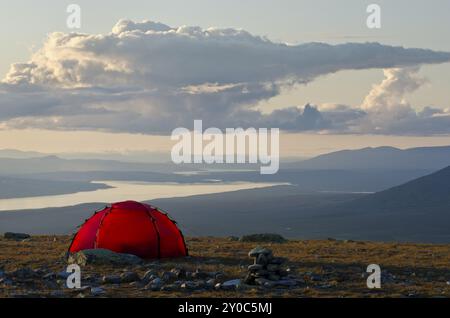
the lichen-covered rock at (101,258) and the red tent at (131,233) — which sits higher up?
the red tent at (131,233)

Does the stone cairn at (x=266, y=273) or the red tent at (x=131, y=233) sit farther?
the red tent at (x=131, y=233)

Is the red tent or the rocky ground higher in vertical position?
the red tent

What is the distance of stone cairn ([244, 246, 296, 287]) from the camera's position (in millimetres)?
25297

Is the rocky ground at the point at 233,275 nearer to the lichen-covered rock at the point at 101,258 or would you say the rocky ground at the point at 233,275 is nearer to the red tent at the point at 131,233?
the lichen-covered rock at the point at 101,258

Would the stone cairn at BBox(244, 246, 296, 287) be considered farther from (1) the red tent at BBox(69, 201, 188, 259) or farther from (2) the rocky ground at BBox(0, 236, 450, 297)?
(1) the red tent at BBox(69, 201, 188, 259)

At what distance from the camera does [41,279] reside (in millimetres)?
26688

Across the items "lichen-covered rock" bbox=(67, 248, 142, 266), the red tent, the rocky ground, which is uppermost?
the red tent

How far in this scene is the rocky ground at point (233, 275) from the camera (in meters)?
24.0

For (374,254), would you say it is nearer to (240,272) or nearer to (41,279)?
(240,272)

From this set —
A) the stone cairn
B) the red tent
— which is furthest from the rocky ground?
the red tent

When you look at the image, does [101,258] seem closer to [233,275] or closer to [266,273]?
[233,275]

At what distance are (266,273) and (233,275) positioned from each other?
5.54 ft

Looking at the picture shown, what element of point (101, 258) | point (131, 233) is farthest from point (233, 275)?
point (131, 233)

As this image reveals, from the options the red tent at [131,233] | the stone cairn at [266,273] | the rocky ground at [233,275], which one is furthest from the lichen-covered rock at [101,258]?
the stone cairn at [266,273]
